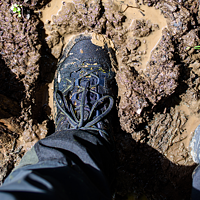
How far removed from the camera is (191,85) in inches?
68.2

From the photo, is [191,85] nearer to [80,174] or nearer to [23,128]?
[80,174]

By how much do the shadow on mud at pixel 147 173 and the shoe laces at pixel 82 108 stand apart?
0.43 m

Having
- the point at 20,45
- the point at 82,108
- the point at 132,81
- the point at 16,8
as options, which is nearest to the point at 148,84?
the point at 132,81

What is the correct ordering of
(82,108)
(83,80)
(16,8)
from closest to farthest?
(82,108)
(16,8)
(83,80)

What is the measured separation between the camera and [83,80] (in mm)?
1757

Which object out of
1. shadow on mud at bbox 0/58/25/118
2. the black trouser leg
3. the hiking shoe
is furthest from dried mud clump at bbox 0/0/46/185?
the hiking shoe

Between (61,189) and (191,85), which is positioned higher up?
(191,85)

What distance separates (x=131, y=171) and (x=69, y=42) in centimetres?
151

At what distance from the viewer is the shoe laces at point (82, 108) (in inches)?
53.6

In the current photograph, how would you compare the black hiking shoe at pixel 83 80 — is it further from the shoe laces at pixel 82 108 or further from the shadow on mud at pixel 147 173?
the shadow on mud at pixel 147 173

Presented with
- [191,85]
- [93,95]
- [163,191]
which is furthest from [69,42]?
[163,191]

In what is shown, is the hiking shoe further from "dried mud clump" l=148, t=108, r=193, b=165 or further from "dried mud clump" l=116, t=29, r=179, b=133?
"dried mud clump" l=116, t=29, r=179, b=133

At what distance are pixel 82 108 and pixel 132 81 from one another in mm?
595

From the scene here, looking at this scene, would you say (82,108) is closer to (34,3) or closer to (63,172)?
(63,172)
